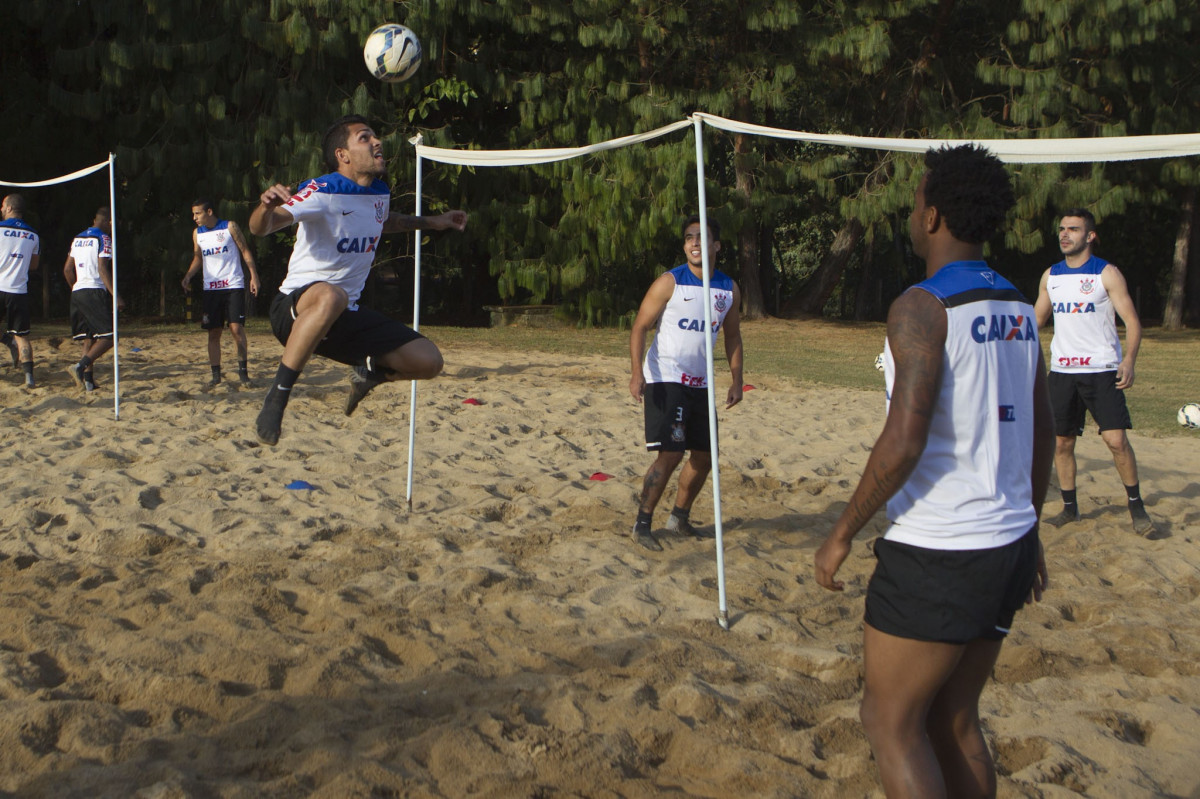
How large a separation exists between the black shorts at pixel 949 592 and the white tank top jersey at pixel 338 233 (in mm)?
3406

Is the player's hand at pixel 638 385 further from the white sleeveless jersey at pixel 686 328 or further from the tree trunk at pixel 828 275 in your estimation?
the tree trunk at pixel 828 275

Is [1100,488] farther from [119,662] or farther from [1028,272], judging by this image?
[1028,272]

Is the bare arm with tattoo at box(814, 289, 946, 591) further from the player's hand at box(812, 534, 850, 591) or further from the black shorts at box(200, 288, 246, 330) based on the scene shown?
the black shorts at box(200, 288, 246, 330)

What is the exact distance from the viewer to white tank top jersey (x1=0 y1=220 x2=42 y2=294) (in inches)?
421

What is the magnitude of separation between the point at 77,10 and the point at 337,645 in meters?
19.3

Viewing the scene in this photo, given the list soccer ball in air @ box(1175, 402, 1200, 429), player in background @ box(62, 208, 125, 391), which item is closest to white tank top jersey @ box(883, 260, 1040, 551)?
soccer ball in air @ box(1175, 402, 1200, 429)

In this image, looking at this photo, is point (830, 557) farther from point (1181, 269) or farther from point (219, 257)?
point (1181, 269)

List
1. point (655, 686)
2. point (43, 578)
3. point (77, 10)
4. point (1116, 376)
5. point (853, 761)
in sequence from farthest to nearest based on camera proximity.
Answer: point (77, 10), point (1116, 376), point (43, 578), point (655, 686), point (853, 761)

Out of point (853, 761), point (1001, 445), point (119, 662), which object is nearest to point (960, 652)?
point (1001, 445)

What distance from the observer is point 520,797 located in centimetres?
308

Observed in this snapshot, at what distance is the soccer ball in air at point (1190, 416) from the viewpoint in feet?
32.4

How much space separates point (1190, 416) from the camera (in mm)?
9977

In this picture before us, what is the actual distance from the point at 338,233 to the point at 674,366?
1906 mm

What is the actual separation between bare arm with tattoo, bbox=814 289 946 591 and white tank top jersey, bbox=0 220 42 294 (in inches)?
416
